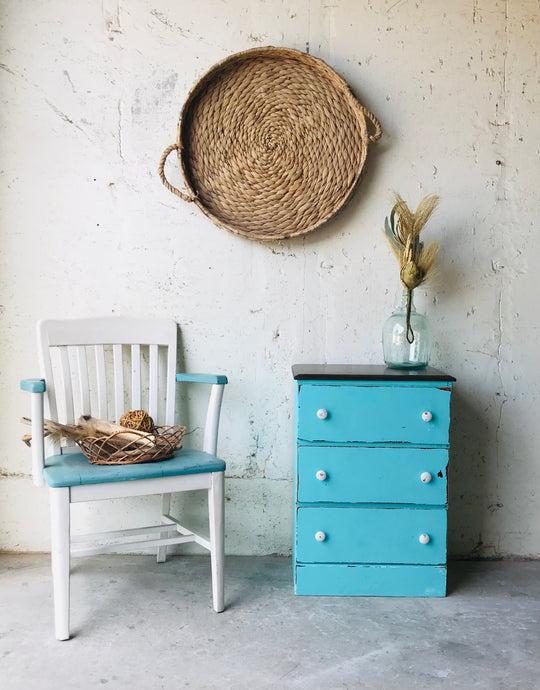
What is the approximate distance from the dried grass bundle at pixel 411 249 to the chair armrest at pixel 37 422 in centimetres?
137

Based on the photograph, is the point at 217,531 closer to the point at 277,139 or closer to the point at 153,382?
the point at 153,382

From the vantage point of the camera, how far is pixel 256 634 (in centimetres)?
200

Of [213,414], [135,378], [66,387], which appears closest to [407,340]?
[213,414]

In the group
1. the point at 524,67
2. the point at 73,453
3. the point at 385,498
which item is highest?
the point at 524,67

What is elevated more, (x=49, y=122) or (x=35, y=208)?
(x=49, y=122)

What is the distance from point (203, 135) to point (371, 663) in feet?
6.66

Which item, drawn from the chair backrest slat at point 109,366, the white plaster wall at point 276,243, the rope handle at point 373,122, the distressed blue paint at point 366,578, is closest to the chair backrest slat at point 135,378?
the chair backrest slat at point 109,366

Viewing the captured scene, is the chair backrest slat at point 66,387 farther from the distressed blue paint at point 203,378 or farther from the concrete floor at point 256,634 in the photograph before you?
the concrete floor at point 256,634

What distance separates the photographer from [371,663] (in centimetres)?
184

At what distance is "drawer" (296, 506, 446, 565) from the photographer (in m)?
2.26

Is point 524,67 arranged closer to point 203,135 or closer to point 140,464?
point 203,135

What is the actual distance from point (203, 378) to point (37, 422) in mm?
657

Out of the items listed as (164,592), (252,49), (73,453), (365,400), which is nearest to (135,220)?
(252,49)

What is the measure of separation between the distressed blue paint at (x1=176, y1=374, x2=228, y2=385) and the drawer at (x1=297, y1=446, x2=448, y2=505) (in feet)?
1.32
